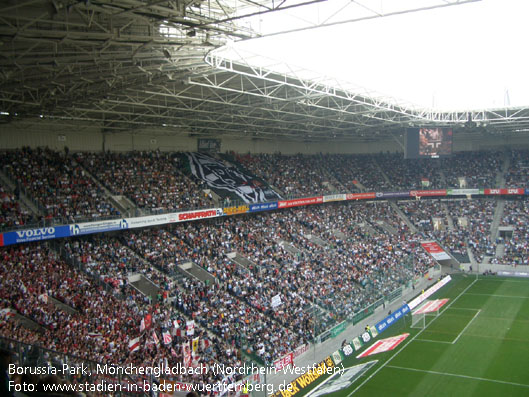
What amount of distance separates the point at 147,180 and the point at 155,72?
1402cm

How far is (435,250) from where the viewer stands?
4538cm

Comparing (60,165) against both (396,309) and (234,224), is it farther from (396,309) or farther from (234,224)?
(396,309)

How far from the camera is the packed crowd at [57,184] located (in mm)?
25609

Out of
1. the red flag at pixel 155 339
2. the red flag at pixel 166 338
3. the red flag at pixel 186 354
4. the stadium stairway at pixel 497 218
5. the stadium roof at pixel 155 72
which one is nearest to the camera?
the stadium roof at pixel 155 72

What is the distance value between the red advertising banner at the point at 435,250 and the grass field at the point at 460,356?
31.9ft

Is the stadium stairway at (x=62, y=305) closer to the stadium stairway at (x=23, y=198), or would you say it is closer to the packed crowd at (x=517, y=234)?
the stadium stairway at (x=23, y=198)

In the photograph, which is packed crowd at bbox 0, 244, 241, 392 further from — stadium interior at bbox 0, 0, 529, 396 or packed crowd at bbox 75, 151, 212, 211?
packed crowd at bbox 75, 151, 212, 211

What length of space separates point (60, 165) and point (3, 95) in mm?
8305

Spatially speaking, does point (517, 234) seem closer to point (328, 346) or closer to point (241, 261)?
point (241, 261)

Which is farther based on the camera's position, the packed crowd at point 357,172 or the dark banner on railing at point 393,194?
the packed crowd at point 357,172

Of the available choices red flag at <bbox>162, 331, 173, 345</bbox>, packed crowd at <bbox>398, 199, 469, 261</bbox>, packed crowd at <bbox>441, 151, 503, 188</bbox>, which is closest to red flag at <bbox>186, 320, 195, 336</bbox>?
red flag at <bbox>162, 331, 173, 345</bbox>

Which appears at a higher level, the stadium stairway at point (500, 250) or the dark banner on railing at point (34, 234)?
the dark banner on railing at point (34, 234)

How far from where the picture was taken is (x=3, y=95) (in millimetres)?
21219

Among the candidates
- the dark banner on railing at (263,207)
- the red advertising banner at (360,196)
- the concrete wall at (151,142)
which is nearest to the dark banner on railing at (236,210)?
the dark banner on railing at (263,207)
